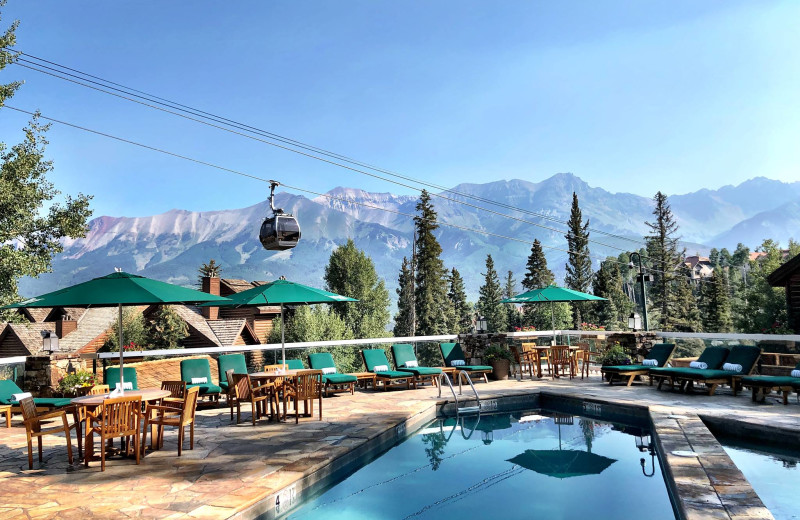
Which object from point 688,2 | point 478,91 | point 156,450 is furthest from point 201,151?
point 156,450

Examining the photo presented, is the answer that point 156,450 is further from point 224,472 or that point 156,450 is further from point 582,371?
point 582,371

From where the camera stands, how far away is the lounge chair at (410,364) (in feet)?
34.3

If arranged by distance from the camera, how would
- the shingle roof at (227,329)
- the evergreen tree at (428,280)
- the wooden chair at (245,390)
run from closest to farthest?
1. the wooden chair at (245,390)
2. the shingle roof at (227,329)
3. the evergreen tree at (428,280)

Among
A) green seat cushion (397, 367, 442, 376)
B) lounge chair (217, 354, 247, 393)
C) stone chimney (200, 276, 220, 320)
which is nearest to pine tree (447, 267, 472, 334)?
stone chimney (200, 276, 220, 320)

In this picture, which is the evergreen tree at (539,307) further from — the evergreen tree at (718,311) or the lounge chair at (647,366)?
the lounge chair at (647,366)

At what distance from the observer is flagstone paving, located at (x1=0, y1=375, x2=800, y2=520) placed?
13.3ft

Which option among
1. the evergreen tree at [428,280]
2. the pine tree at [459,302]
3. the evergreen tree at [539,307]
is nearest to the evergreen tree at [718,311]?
the evergreen tree at [539,307]

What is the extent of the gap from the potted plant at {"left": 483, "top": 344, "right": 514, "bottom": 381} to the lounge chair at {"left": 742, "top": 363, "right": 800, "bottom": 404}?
456cm

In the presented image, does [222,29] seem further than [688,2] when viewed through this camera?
Yes

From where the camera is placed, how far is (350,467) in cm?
573

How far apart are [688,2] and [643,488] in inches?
714

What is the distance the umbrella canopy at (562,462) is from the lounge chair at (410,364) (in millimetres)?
3863

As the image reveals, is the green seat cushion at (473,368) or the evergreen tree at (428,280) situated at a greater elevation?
the evergreen tree at (428,280)

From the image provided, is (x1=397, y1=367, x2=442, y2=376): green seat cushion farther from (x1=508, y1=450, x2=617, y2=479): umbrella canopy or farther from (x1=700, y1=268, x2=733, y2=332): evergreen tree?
(x1=700, y1=268, x2=733, y2=332): evergreen tree
